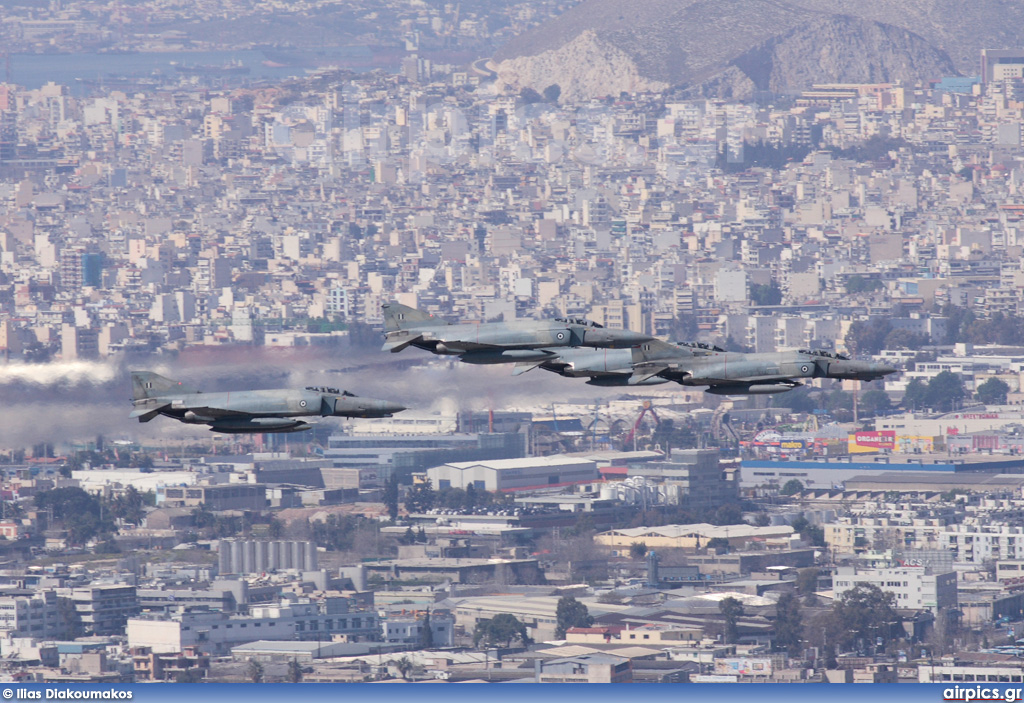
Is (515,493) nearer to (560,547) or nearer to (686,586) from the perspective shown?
(560,547)

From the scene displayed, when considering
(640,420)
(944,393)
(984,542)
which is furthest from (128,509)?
(944,393)

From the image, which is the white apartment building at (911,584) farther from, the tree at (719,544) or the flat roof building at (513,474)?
the flat roof building at (513,474)

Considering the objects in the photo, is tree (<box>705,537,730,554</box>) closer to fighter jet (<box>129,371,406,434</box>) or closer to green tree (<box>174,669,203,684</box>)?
green tree (<box>174,669,203,684</box>)

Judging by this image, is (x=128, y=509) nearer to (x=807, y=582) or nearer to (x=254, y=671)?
(x=807, y=582)

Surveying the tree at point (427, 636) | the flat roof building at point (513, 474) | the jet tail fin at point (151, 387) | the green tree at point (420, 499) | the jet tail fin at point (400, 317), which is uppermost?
the jet tail fin at point (400, 317)

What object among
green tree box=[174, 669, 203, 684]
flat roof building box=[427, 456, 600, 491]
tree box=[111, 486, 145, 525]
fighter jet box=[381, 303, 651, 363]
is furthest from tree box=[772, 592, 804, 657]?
fighter jet box=[381, 303, 651, 363]
